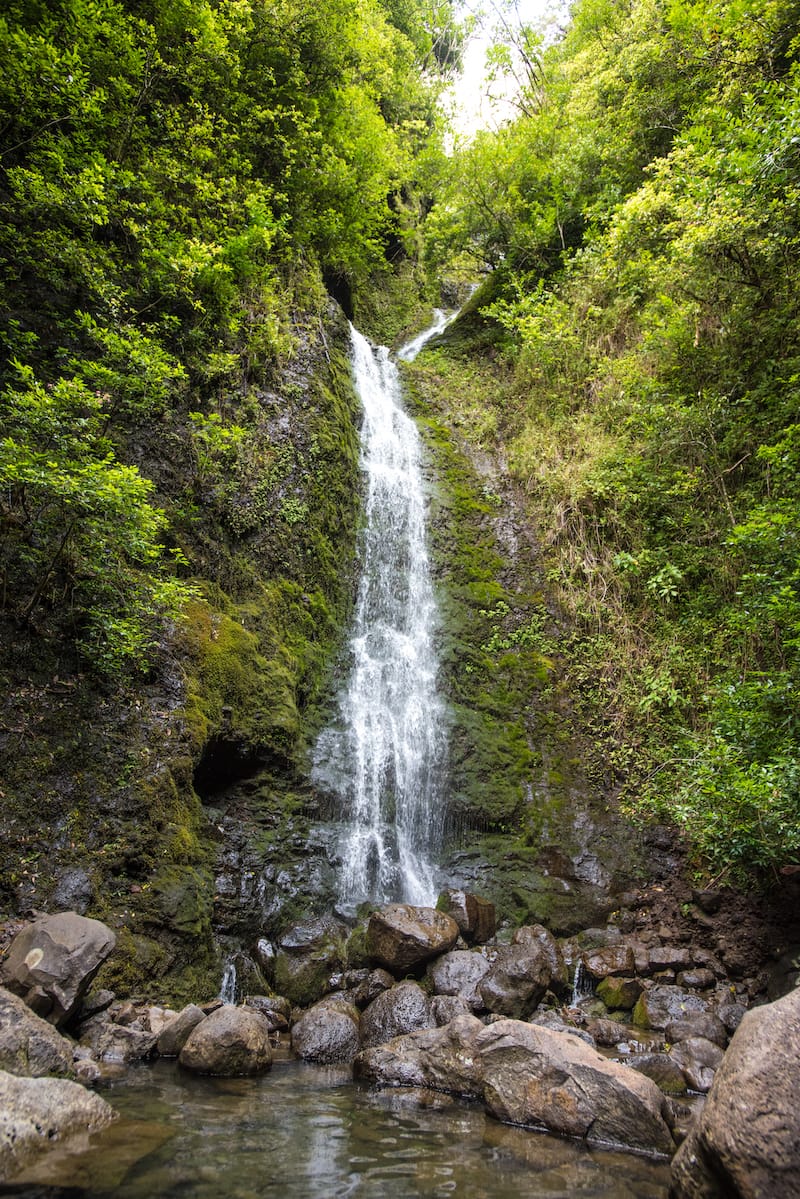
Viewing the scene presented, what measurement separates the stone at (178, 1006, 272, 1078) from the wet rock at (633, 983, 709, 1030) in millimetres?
3794

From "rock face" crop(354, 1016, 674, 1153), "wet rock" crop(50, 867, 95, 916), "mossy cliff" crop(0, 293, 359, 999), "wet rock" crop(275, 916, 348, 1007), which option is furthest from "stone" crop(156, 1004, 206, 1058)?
"rock face" crop(354, 1016, 674, 1153)

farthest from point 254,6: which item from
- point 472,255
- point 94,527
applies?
point 94,527

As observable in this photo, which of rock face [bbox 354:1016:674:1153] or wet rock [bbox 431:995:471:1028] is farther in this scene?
wet rock [bbox 431:995:471:1028]

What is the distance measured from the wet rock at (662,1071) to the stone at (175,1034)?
382 cm

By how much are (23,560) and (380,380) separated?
10.9 meters

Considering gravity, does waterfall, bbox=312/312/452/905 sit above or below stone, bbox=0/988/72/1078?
above

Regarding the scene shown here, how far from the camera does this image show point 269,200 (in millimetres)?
11992

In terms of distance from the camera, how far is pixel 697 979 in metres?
6.68

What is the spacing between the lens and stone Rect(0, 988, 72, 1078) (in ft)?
12.3

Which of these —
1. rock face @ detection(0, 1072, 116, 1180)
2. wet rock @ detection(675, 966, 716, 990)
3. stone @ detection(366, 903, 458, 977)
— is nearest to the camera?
rock face @ detection(0, 1072, 116, 1180)

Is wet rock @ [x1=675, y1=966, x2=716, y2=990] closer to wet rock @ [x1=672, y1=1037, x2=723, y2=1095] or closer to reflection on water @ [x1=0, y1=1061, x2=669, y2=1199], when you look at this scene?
wet rock @ [x1=672, y1=1037, x2=723, y2=1095]

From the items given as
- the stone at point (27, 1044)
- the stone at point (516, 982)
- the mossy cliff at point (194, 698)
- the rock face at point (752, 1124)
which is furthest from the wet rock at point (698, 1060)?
the stone at point (27, 1044)

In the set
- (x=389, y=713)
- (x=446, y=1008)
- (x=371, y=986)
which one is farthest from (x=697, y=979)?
(x=389, y=713)

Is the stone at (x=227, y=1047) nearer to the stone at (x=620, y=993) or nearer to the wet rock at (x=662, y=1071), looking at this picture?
the wet rock at (x=662, y=1071)
